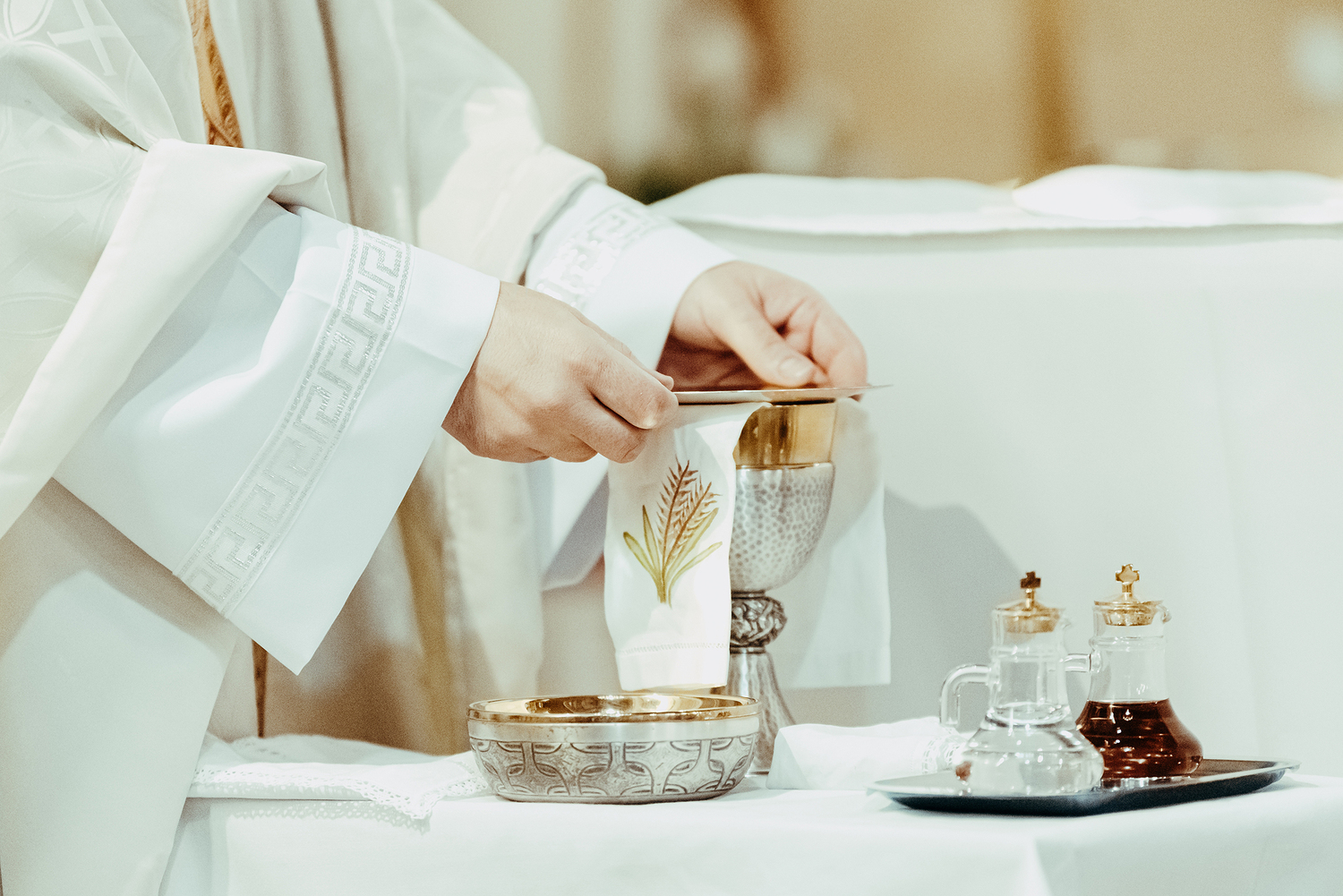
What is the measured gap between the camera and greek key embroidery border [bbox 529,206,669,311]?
1172 millimetres

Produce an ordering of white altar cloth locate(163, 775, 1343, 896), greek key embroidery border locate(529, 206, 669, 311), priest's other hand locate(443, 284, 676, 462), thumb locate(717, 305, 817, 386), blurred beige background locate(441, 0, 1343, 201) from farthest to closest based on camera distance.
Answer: blurred beige background locate(441, 0, 1343, 201) < greek key embroidery border locate(529, 206, 669, 311) < thumb locate(717, 305, 817, 386) < priest's other hand locate(443, 284, 676, 462) < white altar cloth locate(163, 775, 1343, 896)

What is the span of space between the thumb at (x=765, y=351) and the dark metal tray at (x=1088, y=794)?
1.24 feet

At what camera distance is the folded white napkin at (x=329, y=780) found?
0.78m

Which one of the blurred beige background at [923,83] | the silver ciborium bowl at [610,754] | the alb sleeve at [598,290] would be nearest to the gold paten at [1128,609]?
the silver ciborium bowl at [610,754]

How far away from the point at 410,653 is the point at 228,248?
47 centimetres

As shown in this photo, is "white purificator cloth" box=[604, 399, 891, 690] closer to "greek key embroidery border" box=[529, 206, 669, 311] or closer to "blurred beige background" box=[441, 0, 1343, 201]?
"greek key embroidery border" box=[529, 206, 669, 311]

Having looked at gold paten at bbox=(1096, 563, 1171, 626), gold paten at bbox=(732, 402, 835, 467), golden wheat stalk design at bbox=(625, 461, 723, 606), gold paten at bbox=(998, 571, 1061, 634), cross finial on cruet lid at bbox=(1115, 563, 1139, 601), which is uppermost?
gold paten at bbox=(732, 402, 835, 467)

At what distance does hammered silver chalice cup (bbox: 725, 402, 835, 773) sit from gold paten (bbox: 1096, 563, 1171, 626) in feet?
0.77

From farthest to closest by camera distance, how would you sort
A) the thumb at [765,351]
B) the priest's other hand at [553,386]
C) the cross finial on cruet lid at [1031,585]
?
the thumb at [765,351] → the priest's other hand at [553,386] → the cross finial on cruet lid at [1031,585]

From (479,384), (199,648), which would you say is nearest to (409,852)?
(199,648)

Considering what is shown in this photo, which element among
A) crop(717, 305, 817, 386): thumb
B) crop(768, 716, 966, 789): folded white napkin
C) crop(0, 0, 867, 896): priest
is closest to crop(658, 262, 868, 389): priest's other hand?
crop(717, 305, 817, 386): thumb

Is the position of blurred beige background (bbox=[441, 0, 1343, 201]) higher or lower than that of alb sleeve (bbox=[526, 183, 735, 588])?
higher

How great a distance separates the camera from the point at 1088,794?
2.16ft

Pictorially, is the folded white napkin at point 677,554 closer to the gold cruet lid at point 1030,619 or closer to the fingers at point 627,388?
the fingers at point 627,388
